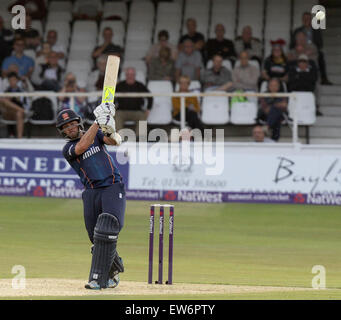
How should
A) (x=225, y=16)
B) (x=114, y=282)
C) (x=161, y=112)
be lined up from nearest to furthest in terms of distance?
(x=114, y=282), (x=161, y=112), (x=225, y=16)

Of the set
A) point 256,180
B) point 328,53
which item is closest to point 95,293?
point 256,180

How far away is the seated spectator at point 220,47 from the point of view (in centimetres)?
2397

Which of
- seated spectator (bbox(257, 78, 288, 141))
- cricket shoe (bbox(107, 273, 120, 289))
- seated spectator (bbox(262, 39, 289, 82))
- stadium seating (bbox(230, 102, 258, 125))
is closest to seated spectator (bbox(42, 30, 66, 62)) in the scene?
seated spectator (bbox(262, 39, 289, 82))

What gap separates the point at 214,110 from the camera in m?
21.8

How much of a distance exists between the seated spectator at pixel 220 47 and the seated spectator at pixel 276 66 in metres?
1.09

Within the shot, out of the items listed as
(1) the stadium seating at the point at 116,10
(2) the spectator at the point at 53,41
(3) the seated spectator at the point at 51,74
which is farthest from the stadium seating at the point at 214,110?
(1) the stadium seating at the point at 116,10

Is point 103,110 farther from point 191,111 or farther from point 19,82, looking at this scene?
point 19,82

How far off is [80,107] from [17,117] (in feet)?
4.94

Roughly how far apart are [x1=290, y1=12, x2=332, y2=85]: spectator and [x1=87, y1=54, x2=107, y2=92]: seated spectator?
4.52 metres

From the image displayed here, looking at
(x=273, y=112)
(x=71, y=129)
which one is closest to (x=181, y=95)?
(x=273, y=112)

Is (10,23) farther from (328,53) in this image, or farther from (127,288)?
(127,288)

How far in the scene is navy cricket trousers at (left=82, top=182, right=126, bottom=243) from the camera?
A: 35.7ft

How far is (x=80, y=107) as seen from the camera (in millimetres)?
21375

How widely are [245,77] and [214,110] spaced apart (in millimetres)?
1590
